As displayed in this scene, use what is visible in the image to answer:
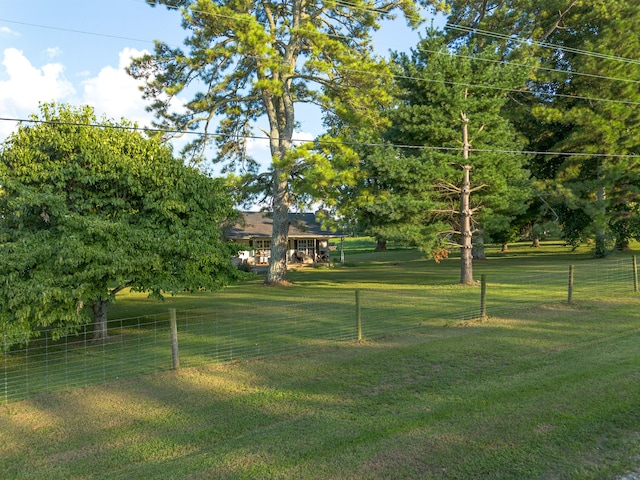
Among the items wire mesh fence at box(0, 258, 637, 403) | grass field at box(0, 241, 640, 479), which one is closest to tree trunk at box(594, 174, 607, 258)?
wire mesh fence at box(0, 258, 637, 403)

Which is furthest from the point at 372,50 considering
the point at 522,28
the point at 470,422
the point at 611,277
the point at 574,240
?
the point at 470,422

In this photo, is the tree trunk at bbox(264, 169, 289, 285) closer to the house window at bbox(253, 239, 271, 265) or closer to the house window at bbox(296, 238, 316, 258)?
the house window at bbox(253, 239, 271, 265)

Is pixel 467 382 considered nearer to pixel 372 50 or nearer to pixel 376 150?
pixel 376 150

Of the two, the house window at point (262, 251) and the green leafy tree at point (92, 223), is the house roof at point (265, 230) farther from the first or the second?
the green leafy tree at point (92, 223)

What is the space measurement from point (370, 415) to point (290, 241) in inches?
1231

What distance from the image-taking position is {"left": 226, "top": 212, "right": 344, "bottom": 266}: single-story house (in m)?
34.4

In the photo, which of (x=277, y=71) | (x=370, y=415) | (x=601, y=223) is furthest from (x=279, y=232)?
(x=370, y=415)

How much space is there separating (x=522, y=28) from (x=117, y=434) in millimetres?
30345

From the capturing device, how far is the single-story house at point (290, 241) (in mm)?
34406

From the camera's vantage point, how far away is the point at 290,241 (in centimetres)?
3616

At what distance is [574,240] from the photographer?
2980 centimetres

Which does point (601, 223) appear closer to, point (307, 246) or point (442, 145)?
point (442, 145)

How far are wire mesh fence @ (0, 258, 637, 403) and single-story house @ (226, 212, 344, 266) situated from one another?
17820 mm

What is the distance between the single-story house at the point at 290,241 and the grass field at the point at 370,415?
26.0 meters
